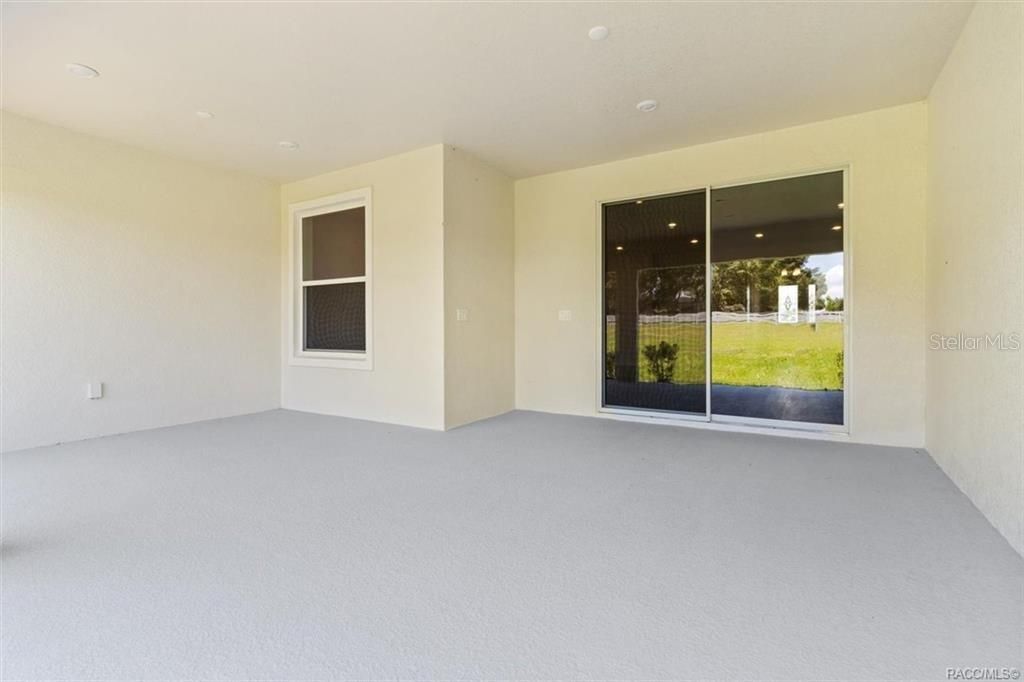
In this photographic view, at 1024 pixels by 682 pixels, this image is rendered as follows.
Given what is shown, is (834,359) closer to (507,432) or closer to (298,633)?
(507,432)

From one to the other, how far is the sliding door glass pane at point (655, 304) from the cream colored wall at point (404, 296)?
72.8 inches

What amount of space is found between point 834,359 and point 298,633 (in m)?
4.31

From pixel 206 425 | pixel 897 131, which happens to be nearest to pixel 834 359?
pixel 897 131

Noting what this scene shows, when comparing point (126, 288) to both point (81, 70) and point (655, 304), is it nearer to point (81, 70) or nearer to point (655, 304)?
point (81, 70)

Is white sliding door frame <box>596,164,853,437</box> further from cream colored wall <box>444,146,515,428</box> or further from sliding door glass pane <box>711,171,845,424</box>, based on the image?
cream colored wall <box>444,146,515,428</box>

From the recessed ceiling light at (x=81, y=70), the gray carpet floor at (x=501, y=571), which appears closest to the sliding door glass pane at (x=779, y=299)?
the gray carpet floor at (x=501, y=571)

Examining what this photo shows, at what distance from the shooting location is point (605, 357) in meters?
5.05

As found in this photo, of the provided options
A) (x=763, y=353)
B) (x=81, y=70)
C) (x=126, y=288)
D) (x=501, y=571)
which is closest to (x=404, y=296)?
(x=126, y=288)

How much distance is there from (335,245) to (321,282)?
46 centimetres

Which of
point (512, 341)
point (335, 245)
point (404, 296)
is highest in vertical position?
point (335, 245)

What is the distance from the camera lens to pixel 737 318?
14.2ft

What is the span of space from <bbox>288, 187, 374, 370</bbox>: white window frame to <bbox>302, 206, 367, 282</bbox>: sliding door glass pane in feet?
0.18

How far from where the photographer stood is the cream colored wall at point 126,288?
3.72 meters

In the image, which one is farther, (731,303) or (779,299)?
(731,303)
